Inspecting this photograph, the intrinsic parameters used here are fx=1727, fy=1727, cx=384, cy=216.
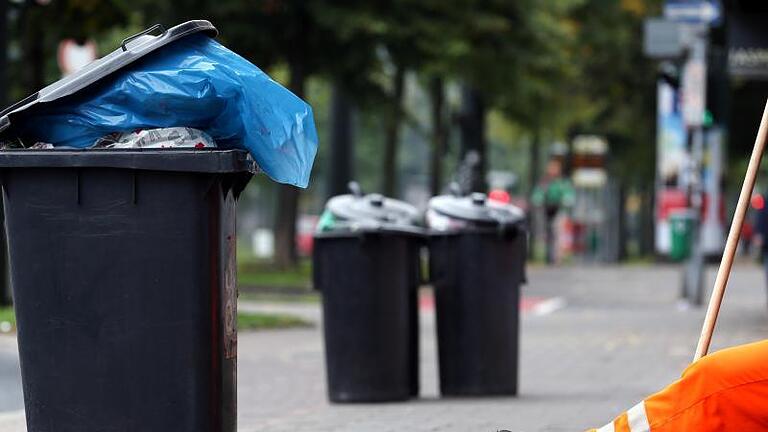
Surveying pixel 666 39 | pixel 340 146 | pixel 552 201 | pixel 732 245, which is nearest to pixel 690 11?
pixel 666 39

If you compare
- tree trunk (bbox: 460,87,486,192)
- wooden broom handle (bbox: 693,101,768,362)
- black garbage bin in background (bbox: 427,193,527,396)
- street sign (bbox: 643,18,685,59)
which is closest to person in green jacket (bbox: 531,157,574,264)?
tree trunk (bbox: 460,87,486,192)

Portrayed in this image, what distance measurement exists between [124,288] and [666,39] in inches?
661

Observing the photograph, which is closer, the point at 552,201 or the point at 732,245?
the point at 732,245

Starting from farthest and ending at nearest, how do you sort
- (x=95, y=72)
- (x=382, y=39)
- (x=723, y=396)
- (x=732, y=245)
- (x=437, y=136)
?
1. (x=437, y=136)
2. (x=382, y=39)
3. (x=732, y=245)
4. (x=95, y=72)
5. (x=723, y=396)

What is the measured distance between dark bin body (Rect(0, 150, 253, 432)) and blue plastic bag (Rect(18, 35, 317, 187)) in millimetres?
216

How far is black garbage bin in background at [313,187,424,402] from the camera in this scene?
10.2 meters

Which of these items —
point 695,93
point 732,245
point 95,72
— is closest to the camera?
point 95,72

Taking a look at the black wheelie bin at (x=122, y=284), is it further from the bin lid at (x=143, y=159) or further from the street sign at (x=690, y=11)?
the street sign at (x=690, y=11)

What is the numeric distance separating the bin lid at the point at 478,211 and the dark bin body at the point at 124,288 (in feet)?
14.5

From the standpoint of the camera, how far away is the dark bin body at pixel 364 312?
10.2 metres

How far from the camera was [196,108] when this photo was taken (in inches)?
250

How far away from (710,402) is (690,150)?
1672 cm

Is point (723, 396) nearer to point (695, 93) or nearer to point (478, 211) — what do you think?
point (478, 211)

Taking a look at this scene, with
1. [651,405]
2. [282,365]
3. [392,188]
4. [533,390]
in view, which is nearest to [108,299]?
[651,405]
